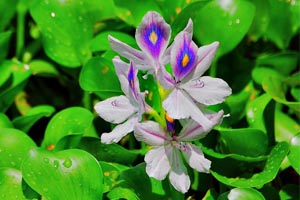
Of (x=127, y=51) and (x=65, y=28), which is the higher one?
(x=127, y=51)

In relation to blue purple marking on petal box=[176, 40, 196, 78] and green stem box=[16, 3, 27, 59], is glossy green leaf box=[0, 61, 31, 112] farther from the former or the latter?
blue purple marking on petal box=[176, 40, 196, 78]

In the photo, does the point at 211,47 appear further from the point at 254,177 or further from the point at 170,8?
the point at 170,8

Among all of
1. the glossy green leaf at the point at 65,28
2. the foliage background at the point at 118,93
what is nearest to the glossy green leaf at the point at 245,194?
the foliage background at the point at 118,93

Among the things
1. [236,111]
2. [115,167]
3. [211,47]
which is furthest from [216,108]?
[211,47]

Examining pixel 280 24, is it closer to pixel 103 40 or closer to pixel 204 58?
pixel 103 40

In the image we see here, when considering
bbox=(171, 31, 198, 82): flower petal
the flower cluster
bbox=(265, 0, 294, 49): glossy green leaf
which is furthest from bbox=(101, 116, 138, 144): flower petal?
bbox=(265, 0, 294, 49): glossy green leaf

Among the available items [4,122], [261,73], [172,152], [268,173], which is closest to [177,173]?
[172,152]
